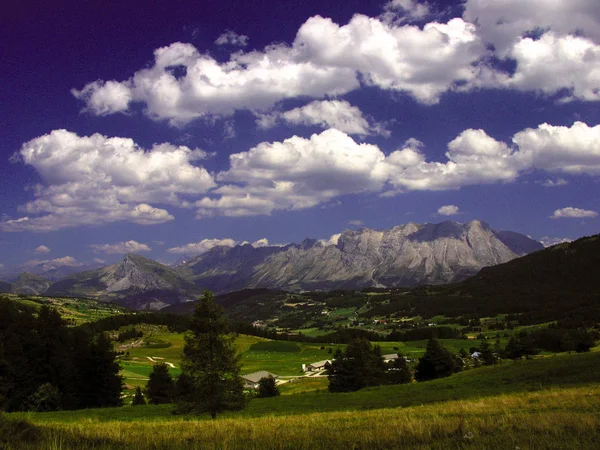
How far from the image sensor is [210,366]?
3195cm

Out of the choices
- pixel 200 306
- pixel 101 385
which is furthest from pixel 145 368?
pixel 200 306

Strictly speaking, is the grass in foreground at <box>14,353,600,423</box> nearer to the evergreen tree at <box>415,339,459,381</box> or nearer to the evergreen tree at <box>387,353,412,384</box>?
the evergreen tree at <box>415,339,459,381</box>

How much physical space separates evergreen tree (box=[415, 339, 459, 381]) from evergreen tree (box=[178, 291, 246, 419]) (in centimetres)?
6735

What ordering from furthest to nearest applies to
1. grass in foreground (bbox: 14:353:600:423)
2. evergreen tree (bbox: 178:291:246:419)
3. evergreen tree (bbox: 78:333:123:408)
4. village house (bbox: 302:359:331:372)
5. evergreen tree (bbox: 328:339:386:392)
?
village house (bbox: 302:359:331:372) → evergreen tree (bbox: 328:339:386:392) → evergreen tree (bbox: 78:333:123:408) → grass in foreground (bbox: 14:353:600:423) → evergreen tree (bbox: 178:291:246:419)

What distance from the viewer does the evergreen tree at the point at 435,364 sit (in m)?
88.1

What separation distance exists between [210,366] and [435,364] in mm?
70700

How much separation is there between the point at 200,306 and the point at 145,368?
6645 inches

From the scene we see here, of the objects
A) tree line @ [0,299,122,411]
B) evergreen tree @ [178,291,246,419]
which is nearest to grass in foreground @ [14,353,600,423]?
evergreen tree @ [178,291,246,419]

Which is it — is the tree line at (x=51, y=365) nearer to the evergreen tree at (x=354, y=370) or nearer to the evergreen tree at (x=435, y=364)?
the evergreen tree at (x=354, y=370)

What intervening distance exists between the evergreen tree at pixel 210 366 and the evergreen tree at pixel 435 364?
6735cm

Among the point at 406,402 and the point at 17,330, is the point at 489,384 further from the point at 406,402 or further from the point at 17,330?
the point at 17,330

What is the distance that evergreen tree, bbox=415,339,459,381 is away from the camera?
289ft

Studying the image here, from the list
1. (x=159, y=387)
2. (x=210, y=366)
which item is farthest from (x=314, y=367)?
(x=210, y=366)

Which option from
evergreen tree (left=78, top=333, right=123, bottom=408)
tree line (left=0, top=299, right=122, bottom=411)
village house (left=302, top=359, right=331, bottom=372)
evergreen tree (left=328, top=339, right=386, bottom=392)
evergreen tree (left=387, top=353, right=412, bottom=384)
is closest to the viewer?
tree line (left=0, top=299, right=122, bottom=411)
